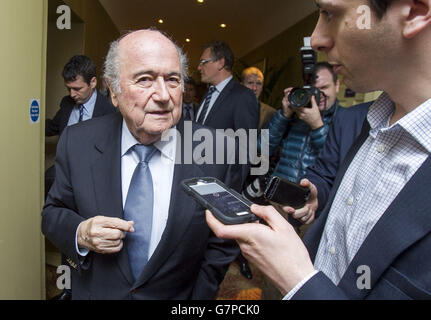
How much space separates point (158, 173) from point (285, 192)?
0.44m

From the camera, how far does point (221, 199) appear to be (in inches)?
27.9

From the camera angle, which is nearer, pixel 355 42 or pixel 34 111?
pixel 355 42

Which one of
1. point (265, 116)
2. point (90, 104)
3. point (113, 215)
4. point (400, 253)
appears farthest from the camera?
point (265, 116)

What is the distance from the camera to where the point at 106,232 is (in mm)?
789

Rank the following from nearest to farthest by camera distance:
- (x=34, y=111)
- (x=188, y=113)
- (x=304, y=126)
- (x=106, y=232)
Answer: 1. (x=106, y=232)
2. (x=34, y=111)
3. (x=304, y=126)
4. (x=188, y=113)

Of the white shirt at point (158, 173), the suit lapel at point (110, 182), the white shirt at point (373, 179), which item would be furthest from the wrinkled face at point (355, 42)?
the suit lapel at point (110, 182)

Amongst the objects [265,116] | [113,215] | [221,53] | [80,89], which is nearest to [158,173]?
[113,215]

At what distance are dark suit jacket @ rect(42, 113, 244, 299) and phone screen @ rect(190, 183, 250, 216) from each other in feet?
0.71

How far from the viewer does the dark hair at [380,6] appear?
0.54 metres

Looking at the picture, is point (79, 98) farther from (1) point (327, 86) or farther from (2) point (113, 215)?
(1) point (327, 86)
